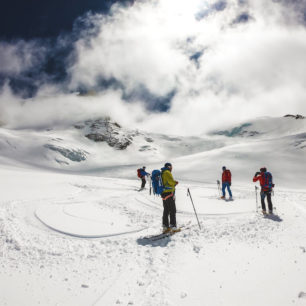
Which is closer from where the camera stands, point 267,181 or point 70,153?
point 267,181

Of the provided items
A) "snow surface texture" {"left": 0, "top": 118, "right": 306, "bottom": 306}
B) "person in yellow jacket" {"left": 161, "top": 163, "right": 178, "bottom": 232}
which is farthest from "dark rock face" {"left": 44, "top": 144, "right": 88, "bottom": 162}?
"person in yellow jacket" {"left": 161, "top": 163, "right": 178, "bottom": 232}

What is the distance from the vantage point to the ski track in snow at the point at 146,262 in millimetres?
4188

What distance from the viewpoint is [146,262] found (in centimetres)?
559

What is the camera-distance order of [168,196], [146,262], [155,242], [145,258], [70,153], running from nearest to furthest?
1. [146,262]
2. [145,258]
3. [155,242]
4. [168,196]
5. [70,153]

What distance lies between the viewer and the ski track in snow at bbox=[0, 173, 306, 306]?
13.7ft

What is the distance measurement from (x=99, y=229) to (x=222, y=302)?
5.20 metres

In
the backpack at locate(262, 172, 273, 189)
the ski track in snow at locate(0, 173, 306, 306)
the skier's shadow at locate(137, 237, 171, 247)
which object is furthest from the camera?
the backpack at locate(262, 172, 273, 189)

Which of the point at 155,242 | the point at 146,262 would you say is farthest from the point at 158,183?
the point at 146,262

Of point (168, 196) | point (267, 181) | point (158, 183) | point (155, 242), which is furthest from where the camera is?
point (267, 181)

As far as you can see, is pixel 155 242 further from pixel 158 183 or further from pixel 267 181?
pixel 267 181

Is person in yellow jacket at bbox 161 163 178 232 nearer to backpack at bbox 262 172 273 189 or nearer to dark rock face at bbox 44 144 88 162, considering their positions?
backpack at bbox 262 172 273 189

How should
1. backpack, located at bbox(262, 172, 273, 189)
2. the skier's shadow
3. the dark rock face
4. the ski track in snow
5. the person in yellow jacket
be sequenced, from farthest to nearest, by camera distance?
1. the dark rock face
2. backpack, located at bbox(262, 172, 273, 189)
3. the person in yellow jacket
4. the skier's shadow
5. the ski track in snow

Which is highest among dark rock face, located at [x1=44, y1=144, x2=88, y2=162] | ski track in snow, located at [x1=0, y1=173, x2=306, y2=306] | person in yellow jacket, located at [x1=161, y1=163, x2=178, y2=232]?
dark rock face, located at [x1=44, y1=144, x2=88, y2=162]

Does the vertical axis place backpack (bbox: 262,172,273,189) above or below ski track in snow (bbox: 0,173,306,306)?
above
